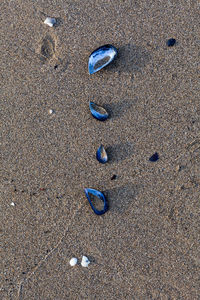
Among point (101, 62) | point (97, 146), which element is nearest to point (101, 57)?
point (101, 62)

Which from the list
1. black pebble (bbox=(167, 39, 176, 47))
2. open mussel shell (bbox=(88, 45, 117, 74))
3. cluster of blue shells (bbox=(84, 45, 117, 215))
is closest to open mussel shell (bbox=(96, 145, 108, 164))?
cluster of blue shells (bbox=(84, 45, 117, 215))

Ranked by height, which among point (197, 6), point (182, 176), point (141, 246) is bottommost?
point (141, 246)

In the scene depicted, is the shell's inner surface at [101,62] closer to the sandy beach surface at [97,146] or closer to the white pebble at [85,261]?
the sandy beach surface at [97,146]

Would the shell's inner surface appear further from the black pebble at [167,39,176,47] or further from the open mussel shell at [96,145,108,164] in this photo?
the open mussel shell at [96,145,108,164]

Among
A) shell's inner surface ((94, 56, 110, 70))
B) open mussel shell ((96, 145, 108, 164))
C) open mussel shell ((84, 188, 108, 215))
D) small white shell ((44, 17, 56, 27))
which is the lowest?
open mussel shell ((84, 188, 108, 215))

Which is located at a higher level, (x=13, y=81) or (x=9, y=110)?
(x=13, y=81)

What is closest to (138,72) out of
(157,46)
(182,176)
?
(157,46)

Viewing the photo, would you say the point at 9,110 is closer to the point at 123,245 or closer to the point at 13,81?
the point at 13,81

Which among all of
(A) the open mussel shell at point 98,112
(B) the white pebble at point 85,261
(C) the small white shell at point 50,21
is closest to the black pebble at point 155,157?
(A) the open mussel shell at point 98,112
